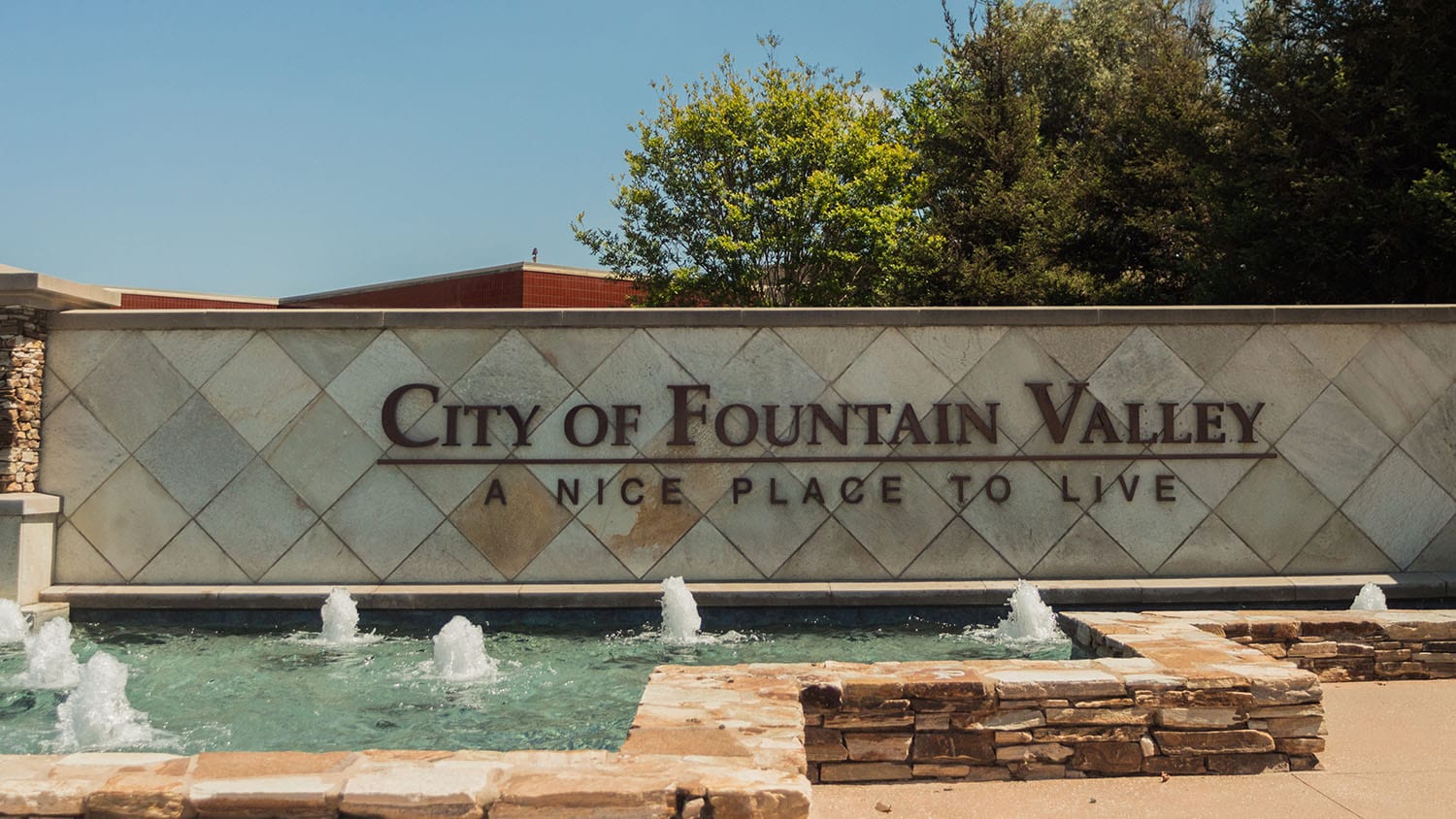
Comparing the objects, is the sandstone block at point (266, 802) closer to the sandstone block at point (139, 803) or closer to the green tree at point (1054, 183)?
the sandstone block at point (139, 803)

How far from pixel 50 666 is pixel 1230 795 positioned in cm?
714

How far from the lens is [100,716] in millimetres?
5902

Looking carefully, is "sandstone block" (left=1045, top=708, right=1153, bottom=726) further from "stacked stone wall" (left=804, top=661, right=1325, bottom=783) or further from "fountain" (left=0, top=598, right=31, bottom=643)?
"fountain" (left=0, top=598, right=31, bottom=643)

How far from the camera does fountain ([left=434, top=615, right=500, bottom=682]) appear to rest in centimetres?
736

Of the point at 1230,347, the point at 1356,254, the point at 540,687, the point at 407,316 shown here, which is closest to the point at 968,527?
the point at 1230,347

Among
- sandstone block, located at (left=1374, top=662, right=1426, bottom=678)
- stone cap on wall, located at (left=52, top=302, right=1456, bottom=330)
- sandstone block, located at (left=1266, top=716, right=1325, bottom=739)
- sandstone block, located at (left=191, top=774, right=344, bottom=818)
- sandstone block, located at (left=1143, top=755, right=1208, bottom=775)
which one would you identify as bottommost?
sandstone block, located at (left=1143, top=755, right=1208, bottom=775)

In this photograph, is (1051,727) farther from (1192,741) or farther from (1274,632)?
(1274,632)

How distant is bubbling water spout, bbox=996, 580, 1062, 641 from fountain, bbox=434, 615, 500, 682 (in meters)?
3.97

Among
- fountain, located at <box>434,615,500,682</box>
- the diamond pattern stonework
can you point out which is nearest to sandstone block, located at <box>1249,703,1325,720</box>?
fountain, located at <box>434,615,500,682</box>

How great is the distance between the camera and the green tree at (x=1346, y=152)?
16188 millimetres

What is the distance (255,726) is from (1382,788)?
559 centimetres

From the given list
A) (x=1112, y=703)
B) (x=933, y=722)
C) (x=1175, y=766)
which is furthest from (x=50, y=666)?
(x=1175, y=766)

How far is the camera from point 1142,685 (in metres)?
5.26

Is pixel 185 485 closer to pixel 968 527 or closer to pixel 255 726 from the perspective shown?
pixel 255 726
